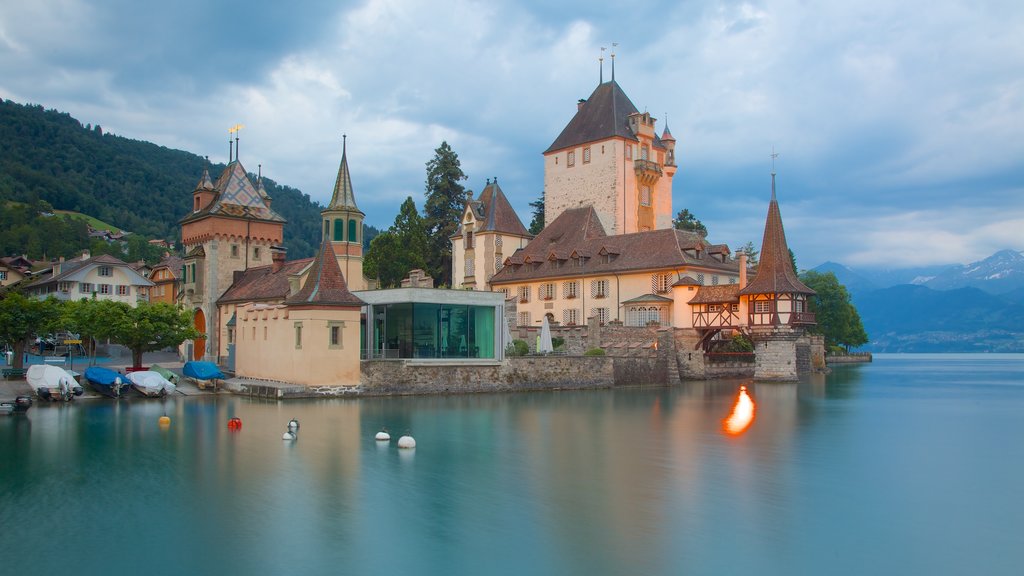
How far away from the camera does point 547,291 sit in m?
61.0

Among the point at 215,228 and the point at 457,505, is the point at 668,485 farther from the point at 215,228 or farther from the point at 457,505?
the point at 215,228

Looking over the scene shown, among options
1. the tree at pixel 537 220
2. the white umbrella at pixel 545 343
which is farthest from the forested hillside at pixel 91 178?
the white umbrella at pixel 545 343

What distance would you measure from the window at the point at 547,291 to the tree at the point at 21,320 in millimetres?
32268

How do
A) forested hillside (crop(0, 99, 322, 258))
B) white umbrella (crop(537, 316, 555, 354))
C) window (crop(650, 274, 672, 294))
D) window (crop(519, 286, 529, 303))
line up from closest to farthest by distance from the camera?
white umbrella (crop(537, 316, 555, 354))
window (crop(650, 274, 672, 294))
window (crop(519, 286, 529, 303))
forested hillside (crop(0, 99, 322, 258))

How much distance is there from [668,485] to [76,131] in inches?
6980

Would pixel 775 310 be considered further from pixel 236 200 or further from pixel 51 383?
pixel 51 383

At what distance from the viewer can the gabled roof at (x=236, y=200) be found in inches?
2039

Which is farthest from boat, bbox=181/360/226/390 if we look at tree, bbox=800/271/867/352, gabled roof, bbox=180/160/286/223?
tree, bbox=800/271/867/352

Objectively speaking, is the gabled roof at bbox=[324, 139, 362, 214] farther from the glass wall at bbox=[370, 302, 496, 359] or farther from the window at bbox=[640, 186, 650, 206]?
the window at bbox=[640, 186, 650, 206]

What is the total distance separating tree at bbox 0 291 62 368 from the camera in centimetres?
3797

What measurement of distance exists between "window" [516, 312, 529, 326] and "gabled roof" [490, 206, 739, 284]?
2620 millimetres

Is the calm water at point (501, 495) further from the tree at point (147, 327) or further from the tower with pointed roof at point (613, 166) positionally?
the tower with pointed roof at point (613, 166)

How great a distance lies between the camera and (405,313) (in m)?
41.6

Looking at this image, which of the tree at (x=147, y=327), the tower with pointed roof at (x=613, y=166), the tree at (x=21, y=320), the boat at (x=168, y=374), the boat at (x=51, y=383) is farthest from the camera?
the tower with pointed roof at (x=613, y=166)
